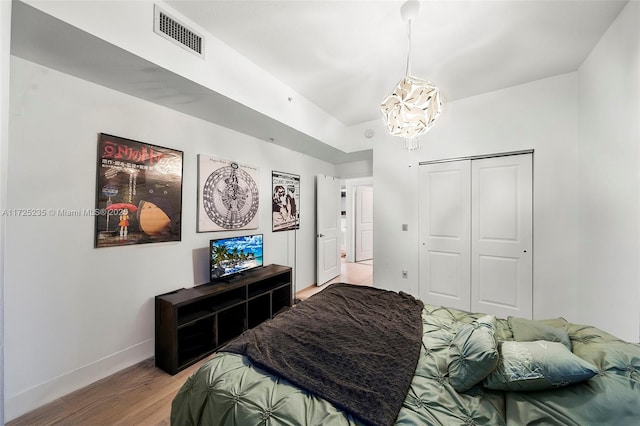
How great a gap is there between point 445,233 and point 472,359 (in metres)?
2.41

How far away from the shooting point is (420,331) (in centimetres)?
157

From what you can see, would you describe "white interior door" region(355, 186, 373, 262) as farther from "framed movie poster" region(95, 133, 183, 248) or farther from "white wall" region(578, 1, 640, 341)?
"framed movie poster" region(95, 133, 183, 248)

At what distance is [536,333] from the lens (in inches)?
51.9

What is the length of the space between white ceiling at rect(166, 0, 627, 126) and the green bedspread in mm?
2201

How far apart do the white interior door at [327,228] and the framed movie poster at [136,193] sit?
2.28 metres

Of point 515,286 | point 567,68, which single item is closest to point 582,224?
point 515,286

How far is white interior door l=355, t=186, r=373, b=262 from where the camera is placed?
6359 mm

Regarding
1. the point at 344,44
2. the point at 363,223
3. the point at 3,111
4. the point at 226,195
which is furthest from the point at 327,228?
the point at 3,111

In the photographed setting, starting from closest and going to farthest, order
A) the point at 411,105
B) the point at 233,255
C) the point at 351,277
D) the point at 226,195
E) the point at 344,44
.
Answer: the point at 411,105 < the point at 344,44 < the point at 233,255 < the point at 226,195 < the point at 351,277

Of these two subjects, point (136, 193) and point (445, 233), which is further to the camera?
point (445, 233)

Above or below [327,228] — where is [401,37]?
above

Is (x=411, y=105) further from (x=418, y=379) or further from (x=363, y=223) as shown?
(x=363, y=223)

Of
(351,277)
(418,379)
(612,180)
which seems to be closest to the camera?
(418,379)

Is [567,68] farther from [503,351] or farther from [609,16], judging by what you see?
[503,351]
